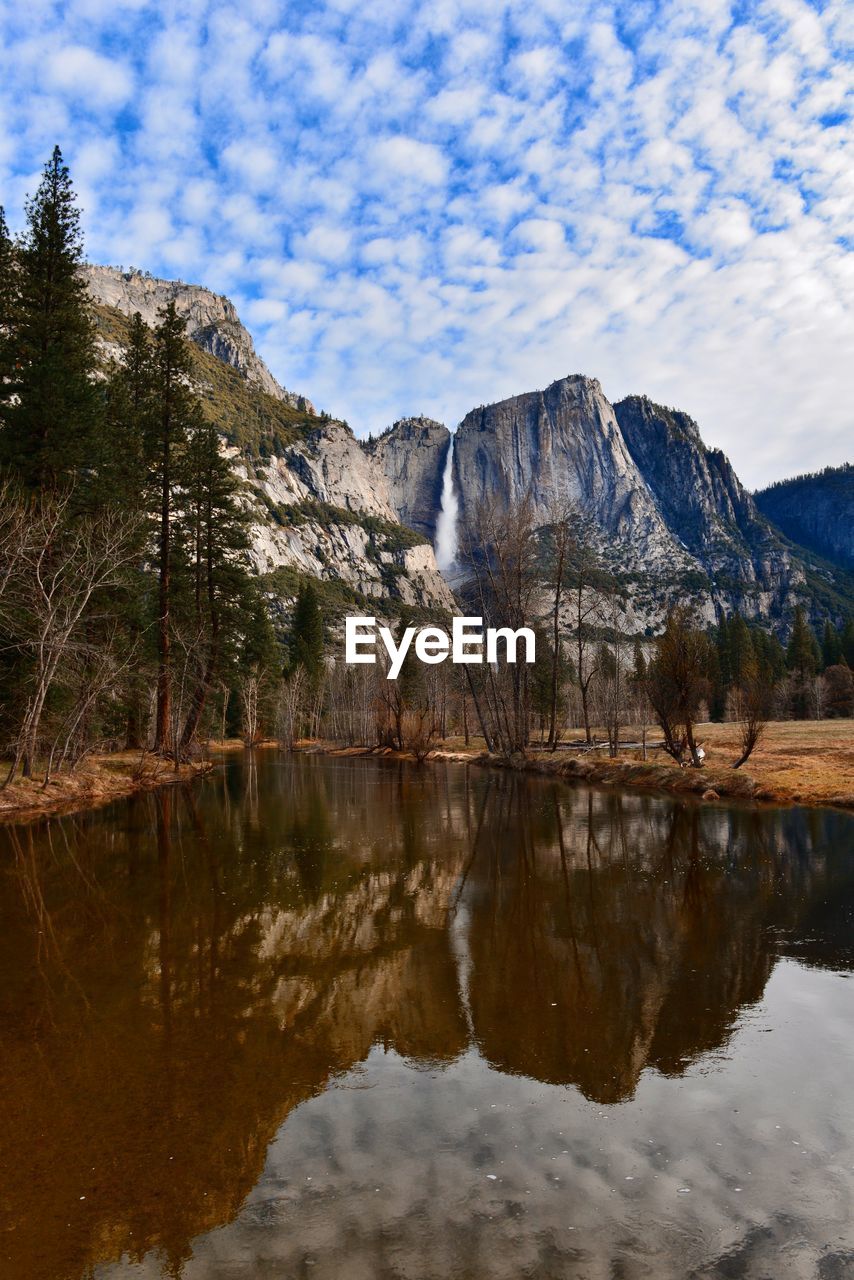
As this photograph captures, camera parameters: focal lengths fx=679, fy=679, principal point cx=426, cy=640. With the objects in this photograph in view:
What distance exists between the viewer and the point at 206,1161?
4.35 m

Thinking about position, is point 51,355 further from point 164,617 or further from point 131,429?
point 164,617

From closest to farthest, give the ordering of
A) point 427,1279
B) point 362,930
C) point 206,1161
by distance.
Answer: point 427,1279
point 206,1161
point 362,930

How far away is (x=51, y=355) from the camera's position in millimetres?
25266

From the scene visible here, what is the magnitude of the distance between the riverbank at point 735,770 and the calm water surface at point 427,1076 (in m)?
13.3

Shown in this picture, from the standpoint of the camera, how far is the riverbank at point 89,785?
68.4ft

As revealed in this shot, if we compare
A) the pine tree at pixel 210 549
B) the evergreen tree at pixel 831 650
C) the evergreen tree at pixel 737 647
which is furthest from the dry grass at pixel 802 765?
the evergreen tree at pixel 831 650

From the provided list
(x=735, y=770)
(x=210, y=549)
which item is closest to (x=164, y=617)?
(x=210, y=549)

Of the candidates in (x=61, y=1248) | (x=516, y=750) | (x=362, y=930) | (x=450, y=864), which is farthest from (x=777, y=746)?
(x=61, y=1248)

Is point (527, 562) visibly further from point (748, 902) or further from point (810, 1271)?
point (810, 1271)

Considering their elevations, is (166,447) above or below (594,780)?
above

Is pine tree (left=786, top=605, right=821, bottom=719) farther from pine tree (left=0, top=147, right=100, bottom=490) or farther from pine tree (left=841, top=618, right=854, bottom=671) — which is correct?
pine tree (left=0, top=147, right=100, bottom=490)

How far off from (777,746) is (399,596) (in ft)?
494

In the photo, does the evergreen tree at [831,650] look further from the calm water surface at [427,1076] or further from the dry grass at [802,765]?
the calm water surface at [427,1076]

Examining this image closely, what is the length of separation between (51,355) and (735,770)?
103 feet
